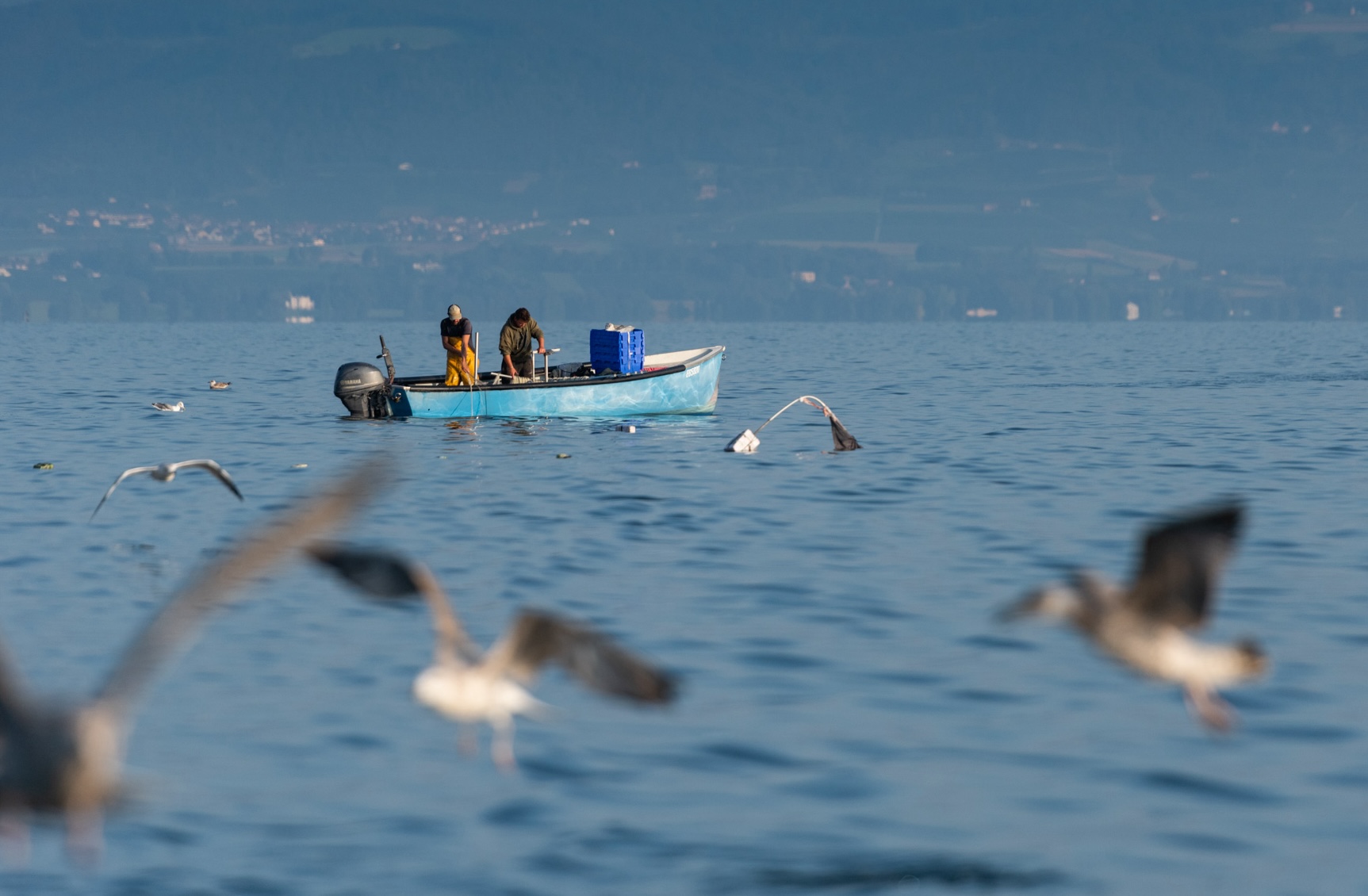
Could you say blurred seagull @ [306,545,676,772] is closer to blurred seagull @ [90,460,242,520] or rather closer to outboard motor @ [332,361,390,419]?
blurred seagull @ [90,460,242,520]

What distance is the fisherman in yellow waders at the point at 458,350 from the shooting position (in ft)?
136

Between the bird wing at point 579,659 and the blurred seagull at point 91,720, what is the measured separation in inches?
42.4

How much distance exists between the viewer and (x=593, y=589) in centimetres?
1984

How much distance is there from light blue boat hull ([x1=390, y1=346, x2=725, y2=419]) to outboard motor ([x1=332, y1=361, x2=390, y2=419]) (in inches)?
23.9

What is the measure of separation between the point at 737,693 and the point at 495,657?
7.03 m

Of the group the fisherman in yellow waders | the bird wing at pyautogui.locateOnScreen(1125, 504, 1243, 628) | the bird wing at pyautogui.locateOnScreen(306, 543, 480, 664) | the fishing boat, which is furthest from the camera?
the fishing boat

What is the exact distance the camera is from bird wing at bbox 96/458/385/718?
6746 mm

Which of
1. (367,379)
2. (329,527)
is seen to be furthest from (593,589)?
(367,379)

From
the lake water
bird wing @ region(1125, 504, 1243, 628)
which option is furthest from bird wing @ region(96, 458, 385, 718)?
bird wing @ region(1125, 504, 1243, 628)

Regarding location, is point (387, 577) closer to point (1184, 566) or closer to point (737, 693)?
point (1184, 566)

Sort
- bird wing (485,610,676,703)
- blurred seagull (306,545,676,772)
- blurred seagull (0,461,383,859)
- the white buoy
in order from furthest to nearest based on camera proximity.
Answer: the white buoy
blurred seagull (306,545,676,772)
bird wing (485,610,676,703)
blurred seagull (0,461,383,859)

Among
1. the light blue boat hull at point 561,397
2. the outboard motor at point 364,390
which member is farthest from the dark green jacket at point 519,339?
the outboard motor at point 364,390

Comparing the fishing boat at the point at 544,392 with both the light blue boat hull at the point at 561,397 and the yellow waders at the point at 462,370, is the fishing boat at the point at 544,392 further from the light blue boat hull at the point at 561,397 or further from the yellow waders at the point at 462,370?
the yellow waders at the point at 462,370

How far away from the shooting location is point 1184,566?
8234 mm
